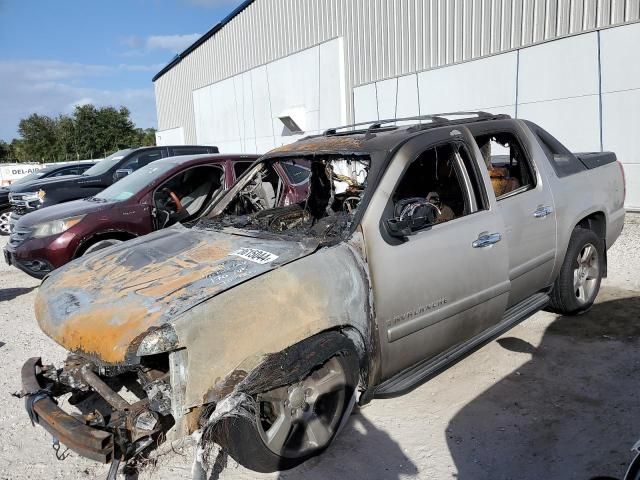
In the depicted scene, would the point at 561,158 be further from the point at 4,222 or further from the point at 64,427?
the point at 4,222

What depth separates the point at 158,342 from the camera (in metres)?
2.30

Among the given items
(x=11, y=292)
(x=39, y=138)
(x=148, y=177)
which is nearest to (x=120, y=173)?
(x=11, y=292)

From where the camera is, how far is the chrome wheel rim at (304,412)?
2.77 meters

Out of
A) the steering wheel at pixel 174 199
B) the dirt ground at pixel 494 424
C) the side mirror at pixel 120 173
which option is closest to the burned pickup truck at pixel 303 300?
the dirt ground at pixel 494 424

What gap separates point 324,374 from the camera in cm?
293

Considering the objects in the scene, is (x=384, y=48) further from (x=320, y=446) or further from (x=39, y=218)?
(x=320, y=446)

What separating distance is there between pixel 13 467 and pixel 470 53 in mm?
10921

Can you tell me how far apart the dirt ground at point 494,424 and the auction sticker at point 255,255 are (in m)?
1.23

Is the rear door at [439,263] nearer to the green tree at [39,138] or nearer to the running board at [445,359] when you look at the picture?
the running board at [445,359]

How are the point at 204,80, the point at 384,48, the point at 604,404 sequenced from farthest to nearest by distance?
the point at 204,80, the point at 384,48, the point at 604,404

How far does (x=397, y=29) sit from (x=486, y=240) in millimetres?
10741

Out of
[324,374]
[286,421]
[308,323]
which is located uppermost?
→ [308,323]

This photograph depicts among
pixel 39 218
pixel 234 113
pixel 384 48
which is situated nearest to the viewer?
pixel 39 218

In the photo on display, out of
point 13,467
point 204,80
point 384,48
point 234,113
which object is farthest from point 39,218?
point 204,80
